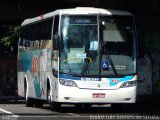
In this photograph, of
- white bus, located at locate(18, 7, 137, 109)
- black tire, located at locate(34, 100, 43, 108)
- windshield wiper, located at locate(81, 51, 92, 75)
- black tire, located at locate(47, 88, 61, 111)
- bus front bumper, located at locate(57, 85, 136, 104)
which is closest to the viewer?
bus front bumper, located at locate(57, 85, 136, 104)

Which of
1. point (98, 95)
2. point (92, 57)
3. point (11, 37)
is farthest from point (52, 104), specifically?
point (11, 37)

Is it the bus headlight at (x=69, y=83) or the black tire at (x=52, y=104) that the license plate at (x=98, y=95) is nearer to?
the bus headlight at (x=69, y=83)

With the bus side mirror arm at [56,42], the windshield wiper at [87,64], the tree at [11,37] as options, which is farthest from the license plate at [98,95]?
the tree at [11,37]

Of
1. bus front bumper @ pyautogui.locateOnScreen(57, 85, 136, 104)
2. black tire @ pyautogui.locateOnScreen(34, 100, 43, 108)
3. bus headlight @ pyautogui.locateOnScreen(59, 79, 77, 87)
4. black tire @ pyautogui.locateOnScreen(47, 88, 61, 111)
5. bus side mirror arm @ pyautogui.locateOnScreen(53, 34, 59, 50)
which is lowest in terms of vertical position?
black tire @ pyautogui.locateOnScreen(34, 100, 43, 108)

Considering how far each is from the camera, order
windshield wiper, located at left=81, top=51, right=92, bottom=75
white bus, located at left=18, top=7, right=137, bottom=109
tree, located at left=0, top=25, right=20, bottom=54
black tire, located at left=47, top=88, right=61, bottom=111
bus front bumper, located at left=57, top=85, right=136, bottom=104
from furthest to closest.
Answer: tree, located at left=0, top=25, right=20, bottom=54 → black tire, located at left=47, top=88, right=61, bottom=111 → windshield wiper, located at left=81, top=51, right=92, bottom=75 → white bus, located at left=18, top=7, right=137, bottom=109 → bus front bumper, located at left=57, top=85, right=136, bottom=104

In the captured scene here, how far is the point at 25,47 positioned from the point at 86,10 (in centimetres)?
596

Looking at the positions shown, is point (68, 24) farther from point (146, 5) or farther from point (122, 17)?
point (146, 5)

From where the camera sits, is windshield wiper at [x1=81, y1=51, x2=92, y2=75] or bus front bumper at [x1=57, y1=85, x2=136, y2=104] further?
windshield wiper at [x1=81, y1=51, x2=92, y2=75]

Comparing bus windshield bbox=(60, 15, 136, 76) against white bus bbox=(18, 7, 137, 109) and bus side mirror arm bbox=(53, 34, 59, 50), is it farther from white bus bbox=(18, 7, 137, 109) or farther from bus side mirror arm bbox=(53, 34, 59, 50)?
bus side mirror arm bbox=(53, 34, 59, 50)

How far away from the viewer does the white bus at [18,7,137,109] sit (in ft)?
69.6

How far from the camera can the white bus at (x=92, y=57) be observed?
2122cm

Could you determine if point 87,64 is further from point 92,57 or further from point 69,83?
point 69,83

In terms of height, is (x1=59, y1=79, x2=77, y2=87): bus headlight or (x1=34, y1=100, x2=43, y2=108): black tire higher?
(x1=59, y1=79, x2=77, y2=87): bus headlight

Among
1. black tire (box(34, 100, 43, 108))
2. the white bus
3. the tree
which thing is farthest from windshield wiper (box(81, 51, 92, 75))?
the tree
